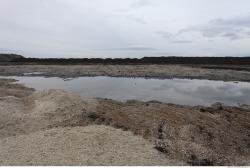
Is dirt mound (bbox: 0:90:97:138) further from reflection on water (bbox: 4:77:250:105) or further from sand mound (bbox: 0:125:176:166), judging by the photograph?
reflection on water (bbox: 4:77:250:105)

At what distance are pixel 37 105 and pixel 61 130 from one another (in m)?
2.78

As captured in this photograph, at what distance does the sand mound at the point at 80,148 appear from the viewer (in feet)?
21.8

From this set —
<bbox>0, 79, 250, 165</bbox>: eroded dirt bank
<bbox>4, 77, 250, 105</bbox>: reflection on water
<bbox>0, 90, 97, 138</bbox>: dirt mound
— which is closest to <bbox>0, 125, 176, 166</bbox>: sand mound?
<bbox>0, 79, 250, 165</bbox>: eroded dirt bank

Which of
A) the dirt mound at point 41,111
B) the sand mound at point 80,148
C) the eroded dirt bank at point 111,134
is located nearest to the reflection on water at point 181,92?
the eroded dirt bank at point 111,134

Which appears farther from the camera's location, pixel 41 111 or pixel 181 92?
pixel 181 92

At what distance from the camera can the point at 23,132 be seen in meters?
8.77

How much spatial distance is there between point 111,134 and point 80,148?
1.24 meters

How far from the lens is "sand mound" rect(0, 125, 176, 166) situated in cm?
664

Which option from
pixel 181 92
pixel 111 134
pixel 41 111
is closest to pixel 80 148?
pixel 111 134

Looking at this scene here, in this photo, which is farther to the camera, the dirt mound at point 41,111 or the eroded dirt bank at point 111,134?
the dirt mound at point 41,111

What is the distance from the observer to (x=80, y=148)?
7316mm

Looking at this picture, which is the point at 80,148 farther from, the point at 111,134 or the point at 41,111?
the point at 41,111

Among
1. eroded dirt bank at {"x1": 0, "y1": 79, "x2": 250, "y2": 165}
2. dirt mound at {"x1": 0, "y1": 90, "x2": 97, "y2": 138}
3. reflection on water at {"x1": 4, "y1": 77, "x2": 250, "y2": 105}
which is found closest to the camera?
eroded dirt bank at {"x1": 0, "y1": 79, "x2": 250, "y2": 165}

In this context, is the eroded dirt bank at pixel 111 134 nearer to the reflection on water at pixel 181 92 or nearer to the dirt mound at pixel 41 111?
the dirt mound at pixel 41 111
